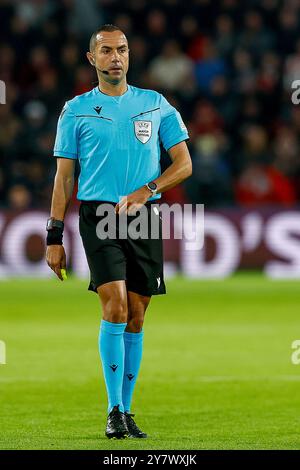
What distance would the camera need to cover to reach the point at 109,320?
6891 mm

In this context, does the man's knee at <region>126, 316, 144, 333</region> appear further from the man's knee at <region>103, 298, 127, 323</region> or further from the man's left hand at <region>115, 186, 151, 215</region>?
the man's left hand at <region>115, 186, 151, 215</region>

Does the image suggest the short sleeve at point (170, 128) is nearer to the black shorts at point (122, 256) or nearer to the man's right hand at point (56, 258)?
the black shorts at point (122, 256)

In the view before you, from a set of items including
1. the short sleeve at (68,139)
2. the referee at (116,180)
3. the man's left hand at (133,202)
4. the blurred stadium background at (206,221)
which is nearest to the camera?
the man's left hand at (133,202)

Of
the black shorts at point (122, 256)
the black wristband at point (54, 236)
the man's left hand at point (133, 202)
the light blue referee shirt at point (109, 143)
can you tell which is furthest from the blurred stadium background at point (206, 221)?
the light blue referee shirt at point (109, 143)

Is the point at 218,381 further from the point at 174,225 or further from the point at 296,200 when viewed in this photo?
the point at 296,200

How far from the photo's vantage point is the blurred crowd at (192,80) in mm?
17766

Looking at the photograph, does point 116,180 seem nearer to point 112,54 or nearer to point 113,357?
point 112,54

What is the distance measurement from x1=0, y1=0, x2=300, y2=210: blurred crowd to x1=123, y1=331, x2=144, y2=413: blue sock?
31.7 feet

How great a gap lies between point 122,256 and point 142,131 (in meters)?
0.74

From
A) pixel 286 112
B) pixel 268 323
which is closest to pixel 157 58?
pixel 286 112

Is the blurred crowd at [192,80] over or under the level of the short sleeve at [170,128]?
over

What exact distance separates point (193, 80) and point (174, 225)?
3581 mm

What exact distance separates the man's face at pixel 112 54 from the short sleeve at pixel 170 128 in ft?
1.21

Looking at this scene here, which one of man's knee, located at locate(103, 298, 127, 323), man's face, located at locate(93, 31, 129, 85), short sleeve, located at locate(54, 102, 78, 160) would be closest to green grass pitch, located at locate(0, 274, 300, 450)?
man's knee, located at locate(103, 298, 127, 323)
